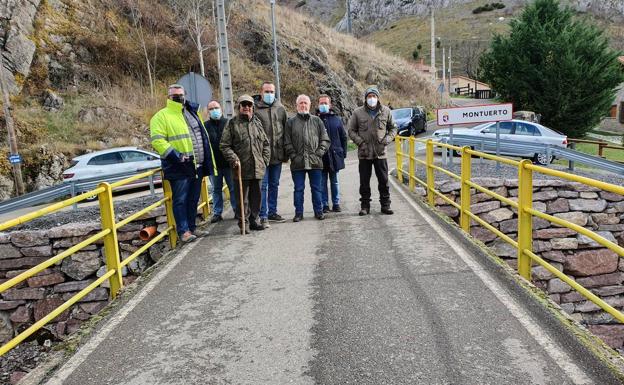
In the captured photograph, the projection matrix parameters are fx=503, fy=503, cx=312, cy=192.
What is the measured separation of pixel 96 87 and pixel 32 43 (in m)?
3.59

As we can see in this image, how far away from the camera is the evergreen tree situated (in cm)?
2686

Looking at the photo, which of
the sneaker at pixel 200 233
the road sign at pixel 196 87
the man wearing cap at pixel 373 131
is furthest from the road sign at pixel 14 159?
the man wearing cap at pixel 373 131

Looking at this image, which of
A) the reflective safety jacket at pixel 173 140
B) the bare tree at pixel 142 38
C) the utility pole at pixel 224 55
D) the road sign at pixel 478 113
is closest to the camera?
the reflective safety jacket at pixel 173 140

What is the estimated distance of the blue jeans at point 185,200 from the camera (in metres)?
6.49

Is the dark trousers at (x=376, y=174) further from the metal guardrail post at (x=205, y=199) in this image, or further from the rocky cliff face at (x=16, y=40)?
the rocky cliff face at (x=16, y=40)

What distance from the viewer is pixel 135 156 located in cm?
1673

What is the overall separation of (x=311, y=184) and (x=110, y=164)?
1070 cm

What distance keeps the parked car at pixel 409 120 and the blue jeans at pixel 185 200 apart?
20.0 m

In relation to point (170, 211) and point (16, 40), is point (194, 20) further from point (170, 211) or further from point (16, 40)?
point (170, 211)

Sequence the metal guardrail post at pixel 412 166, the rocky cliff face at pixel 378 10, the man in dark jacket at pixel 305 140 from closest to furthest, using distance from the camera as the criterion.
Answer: the man in dark jacket at pixel 305 140 → the metal guardrail post at pixel 412 166 → the rocky cliff face at pixel 378 10

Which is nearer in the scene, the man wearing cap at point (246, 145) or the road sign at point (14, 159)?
the man wearing cap at point (246, 145)

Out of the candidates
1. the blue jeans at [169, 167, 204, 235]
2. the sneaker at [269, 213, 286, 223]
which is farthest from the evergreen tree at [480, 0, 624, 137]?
the blue jeans at [169, 167, 204, 235]

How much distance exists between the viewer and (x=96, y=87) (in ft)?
85.8

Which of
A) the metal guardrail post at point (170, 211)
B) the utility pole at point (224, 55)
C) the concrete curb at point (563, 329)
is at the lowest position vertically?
the concrete curb at point (563, 329)
